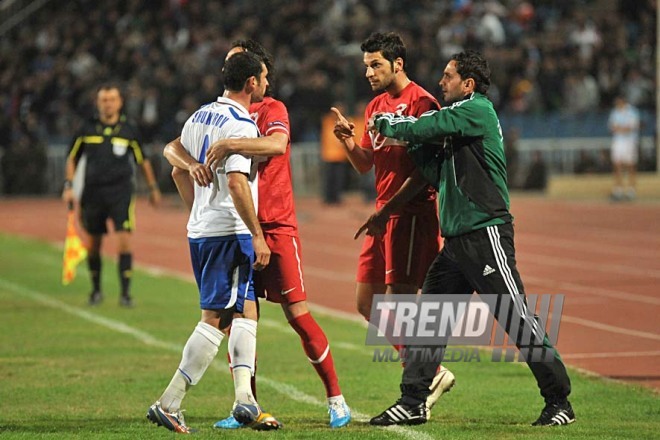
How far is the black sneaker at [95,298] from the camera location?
47.9 ft

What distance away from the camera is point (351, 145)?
795cm

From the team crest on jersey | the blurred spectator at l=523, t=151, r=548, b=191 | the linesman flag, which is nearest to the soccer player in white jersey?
the team crest on jersey

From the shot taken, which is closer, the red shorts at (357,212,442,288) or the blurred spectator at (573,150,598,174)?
the red shorts at (357,212,442,288)

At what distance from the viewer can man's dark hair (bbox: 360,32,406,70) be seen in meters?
7.95

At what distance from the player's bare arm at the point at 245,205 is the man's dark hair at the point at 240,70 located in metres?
0.55

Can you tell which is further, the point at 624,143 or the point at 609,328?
the point at 624,143

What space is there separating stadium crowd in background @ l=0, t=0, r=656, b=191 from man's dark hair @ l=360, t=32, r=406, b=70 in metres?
20.5

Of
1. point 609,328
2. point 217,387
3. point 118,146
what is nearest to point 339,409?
point 217,387

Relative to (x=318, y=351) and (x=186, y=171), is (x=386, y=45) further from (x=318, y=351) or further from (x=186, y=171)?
(x=318, y=351)

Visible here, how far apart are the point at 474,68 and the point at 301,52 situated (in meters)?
27.1

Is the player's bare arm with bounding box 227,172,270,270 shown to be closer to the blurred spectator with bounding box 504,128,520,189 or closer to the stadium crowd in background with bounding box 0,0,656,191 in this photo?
the stadium crowd in background with bounding box 0,0,656,191

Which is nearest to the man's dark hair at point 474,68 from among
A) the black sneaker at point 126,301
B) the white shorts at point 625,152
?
the black sneaker at point 126,301

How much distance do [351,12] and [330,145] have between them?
580cm

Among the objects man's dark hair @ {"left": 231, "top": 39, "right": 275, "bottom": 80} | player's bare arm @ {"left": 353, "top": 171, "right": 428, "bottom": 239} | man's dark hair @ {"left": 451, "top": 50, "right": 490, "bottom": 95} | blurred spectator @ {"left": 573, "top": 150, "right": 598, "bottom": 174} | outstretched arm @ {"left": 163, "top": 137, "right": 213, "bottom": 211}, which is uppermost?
man's dark hair @ {"left": 231, "top": 39, "right": 275, "bottom": 80}
